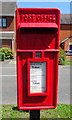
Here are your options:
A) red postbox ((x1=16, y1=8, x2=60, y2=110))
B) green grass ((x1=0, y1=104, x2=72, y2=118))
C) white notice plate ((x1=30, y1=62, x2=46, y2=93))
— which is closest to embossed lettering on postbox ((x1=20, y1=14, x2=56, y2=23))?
red postbox ((x1=16, y1=8, x2=60, y2=110))

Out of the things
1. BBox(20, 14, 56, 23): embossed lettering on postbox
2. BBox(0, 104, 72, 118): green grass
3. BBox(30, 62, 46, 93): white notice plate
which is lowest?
BBox(0, 104, 72, 118): green grass

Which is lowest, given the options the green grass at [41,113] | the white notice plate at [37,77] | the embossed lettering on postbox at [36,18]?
the green grass at [41,113]

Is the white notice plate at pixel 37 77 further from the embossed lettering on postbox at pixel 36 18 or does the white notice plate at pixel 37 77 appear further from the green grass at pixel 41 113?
the green grass at pixel 41 113

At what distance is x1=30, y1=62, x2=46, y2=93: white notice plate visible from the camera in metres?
2.68

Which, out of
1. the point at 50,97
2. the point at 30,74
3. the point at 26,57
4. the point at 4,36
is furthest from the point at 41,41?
the point at 4,36

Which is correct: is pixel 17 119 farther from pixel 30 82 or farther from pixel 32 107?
pixel 30 82

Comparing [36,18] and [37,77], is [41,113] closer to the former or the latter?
[37,77]

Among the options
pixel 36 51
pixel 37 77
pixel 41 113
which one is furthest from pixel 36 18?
pixel 41 113

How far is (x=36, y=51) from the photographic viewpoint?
265 centimetres

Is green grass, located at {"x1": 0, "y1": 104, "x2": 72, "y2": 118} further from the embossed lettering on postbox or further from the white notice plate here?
the embossed lettering on postbox

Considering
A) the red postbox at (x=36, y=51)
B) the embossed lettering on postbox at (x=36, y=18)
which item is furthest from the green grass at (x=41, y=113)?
the embossed lettering on postbox at (x=36, y=18)

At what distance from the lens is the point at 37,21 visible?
8.74 ft

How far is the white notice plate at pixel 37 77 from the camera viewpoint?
2.68 metres

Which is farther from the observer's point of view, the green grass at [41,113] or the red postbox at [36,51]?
the green grass at [41,113]
